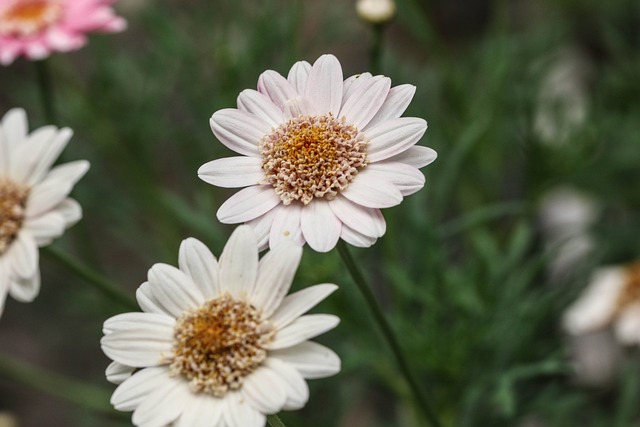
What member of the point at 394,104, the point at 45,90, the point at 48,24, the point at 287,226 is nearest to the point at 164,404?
the point at 287,226

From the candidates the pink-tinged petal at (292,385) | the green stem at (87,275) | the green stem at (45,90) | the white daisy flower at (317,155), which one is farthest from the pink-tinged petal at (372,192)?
the green stem at (45,90)

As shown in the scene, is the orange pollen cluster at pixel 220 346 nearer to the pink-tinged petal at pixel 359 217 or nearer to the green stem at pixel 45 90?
the pink-tinged petal at pixel 359 217

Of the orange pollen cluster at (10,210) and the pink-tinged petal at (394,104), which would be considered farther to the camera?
the orange pollen cluster at (10,210)

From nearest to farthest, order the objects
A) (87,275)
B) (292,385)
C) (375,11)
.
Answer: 1. (292,385)
2. (87,275)
3. (375,11)

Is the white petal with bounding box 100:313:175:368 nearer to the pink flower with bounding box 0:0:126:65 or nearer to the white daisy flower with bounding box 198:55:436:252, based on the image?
the white daisy flower with bounding box 198:55:436:252

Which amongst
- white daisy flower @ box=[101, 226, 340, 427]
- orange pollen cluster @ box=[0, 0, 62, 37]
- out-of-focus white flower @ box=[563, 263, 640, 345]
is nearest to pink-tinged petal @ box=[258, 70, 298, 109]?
white daisy flower @ box=[101, 226, 340, 427]

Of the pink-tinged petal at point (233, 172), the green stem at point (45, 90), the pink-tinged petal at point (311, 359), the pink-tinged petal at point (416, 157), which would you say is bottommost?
the pink-tinged petal at point (311, 359)

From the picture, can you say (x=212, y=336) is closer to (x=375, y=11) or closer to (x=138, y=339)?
(x=138, y=339)

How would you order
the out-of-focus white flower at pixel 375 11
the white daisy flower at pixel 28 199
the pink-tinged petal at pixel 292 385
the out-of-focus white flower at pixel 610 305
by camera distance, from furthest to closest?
1. the out-of-focus white flower at pixel 610 305
2. the out-of-focus white flower at pixel 375 11
3. the white daisy flower at pixel 28 199
4. the pink-tinged petal at pixel 292 385
